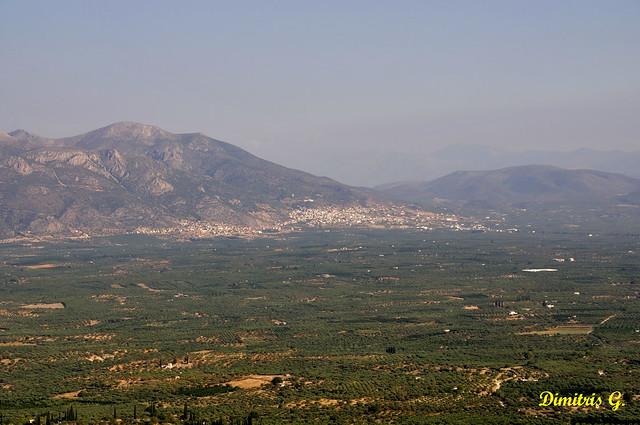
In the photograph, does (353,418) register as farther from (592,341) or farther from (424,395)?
(592,341)

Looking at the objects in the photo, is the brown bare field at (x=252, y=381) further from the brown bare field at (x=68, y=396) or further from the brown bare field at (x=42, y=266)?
the brown bare field at (x=42, y=266)

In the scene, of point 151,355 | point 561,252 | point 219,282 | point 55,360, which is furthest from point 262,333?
point 561,252

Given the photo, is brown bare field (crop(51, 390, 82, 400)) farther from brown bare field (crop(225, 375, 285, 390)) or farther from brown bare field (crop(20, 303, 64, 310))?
brown bare field (crop(20, 303, 64, 310))

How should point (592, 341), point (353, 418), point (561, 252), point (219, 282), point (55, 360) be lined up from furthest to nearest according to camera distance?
point (561, 252) → point (219, 282) → point (592, 341) → point (55, 360) → point (353, 418)

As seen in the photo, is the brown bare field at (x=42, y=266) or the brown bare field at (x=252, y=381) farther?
the brown bare field at (x=42, y=266)

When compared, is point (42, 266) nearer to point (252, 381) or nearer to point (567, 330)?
point (252, 381)

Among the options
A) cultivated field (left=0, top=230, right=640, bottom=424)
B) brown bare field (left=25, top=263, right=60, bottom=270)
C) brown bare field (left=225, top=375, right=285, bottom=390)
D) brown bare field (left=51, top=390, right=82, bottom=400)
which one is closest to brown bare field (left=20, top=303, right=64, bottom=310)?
cultivated field (left=0, top=230, right=640, bottom=424)

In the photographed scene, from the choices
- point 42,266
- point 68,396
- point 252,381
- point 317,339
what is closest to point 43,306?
point 317,339

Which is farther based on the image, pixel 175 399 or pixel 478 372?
pixel 478 372

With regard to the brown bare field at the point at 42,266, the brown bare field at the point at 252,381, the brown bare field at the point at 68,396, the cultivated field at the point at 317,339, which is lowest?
the brown bare field at the point at 68,396

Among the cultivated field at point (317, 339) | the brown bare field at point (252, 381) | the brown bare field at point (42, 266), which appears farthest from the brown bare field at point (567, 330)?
the brown bare field at point (42, 266)

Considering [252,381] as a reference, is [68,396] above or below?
below
